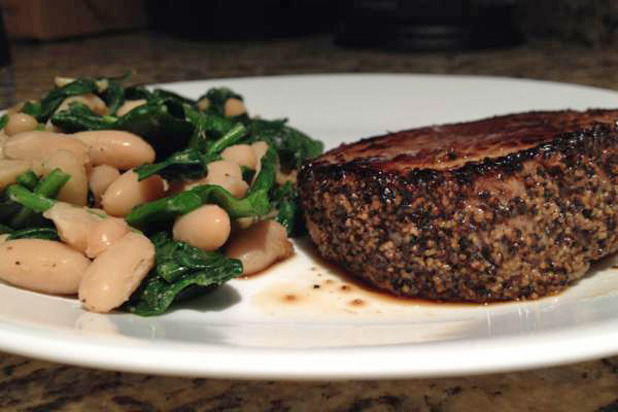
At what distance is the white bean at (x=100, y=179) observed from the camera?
1.48 m

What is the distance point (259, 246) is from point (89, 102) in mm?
604

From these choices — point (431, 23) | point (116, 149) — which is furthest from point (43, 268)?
point (431, 23)

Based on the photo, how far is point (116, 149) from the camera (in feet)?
4.92

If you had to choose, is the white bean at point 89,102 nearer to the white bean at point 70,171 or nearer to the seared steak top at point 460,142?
the white bean at point 70,171

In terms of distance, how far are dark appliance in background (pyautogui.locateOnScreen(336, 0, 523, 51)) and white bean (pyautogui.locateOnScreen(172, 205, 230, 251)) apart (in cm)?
255

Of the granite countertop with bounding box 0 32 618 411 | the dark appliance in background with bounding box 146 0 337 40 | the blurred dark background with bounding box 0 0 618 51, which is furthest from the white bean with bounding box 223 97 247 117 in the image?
the dark appliance in background with bounding box 146 0 337 40

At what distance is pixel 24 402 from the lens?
1.12 meters

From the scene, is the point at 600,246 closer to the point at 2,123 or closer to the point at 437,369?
the point at 437,369

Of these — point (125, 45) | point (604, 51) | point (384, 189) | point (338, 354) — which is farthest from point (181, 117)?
point (125, 45)

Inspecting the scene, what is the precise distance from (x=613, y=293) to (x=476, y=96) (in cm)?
123

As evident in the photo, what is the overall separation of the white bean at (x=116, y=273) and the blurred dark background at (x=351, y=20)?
2.65m

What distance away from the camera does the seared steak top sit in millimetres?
1364

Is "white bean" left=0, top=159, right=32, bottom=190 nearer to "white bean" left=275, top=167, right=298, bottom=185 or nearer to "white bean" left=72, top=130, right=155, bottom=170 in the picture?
"white bean" left=72, top=130, right=155, bottom=170

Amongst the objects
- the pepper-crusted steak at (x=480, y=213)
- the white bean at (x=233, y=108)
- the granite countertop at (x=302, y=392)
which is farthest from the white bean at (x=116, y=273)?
the white bean at (x=233, y=108)
